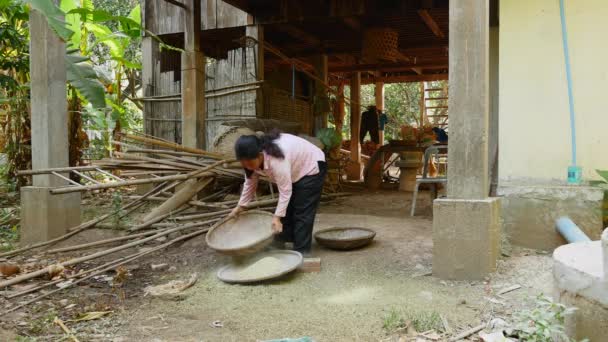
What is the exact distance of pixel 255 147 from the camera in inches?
156

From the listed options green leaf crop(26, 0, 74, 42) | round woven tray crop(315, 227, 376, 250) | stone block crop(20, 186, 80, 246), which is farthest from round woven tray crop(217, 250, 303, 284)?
green leaf crop(26, 0, 74, 42)

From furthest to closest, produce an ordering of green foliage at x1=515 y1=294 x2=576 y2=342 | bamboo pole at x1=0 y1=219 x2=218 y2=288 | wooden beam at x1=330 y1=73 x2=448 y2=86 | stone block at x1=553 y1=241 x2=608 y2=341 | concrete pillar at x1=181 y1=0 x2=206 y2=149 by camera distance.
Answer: wooden beam at x1=330 y1=73 x2=448 y2=86
concrete pillar at x1=181 y1=0 x2=206 y2=149
bamboo pole at x1=0 y1=219 x2=218 y2=288
green foliage at x1=515 y1=294 x2=576 y2=342
stone block at x1=553 y1=241 x2=608 y2=341

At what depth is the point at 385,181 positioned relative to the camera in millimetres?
11992

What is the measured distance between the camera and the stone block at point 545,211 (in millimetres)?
4324

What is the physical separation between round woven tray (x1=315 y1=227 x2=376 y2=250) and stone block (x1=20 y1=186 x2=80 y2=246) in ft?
9.62

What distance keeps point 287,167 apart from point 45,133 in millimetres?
3043

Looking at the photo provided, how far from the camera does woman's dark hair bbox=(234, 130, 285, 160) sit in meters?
3.93

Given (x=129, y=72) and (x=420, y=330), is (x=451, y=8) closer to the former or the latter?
(x=420, y=330)

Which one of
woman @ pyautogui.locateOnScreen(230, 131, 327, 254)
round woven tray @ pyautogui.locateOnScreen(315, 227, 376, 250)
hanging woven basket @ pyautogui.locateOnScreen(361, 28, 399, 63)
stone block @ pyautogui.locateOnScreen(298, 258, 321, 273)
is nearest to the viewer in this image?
woman @ pyautogui.locateOnScreen(230, 131, 327, 254)

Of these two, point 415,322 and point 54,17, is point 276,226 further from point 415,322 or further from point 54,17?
point 54,17

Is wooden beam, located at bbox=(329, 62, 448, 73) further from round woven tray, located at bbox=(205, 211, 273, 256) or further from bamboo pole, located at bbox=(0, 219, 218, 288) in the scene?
round woven tray, located at bbox=(205, 211, 273, 256)

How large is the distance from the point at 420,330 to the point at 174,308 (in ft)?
5.83

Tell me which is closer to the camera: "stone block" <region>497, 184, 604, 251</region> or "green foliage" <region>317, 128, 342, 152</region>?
"stone block" <region>497, 184, 604, 251</region>

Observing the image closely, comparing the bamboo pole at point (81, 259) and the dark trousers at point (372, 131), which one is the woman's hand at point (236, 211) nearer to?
the bamboo pole at point (81, 259)
